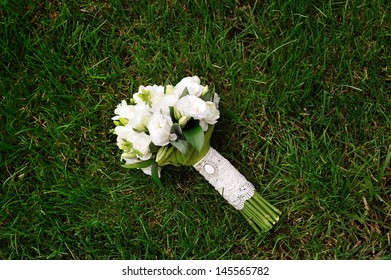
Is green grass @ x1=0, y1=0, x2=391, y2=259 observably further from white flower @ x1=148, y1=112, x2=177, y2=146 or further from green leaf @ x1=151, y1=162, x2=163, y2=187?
white flower @ x1=148, y1=112, x2=177, y2=146

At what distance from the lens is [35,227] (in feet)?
6.82

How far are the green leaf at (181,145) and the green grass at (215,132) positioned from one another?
0.24 metres

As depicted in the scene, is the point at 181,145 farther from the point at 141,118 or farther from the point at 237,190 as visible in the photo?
the point at 237,190

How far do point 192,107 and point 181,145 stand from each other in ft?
0.41

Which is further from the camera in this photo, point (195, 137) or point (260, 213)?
point (260, 213)

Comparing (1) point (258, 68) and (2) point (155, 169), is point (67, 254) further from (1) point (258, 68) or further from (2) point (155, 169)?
(1) point (258, 68)

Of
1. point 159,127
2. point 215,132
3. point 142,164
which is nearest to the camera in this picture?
point 159,127

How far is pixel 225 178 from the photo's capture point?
1.97 meters

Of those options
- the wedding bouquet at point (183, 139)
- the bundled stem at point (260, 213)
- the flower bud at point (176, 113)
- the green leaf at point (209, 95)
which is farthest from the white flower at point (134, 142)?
the bundled stem at point (260, 213)

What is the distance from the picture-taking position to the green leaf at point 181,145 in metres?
1.83

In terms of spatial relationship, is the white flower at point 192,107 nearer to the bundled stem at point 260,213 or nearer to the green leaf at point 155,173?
the green leaf at point 155,173

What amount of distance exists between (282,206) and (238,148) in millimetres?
255

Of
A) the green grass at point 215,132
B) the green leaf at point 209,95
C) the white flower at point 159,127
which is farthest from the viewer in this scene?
the green grass at point 215,132

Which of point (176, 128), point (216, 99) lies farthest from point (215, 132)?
point (176, 128)
